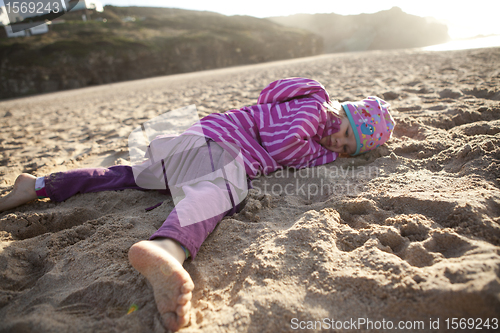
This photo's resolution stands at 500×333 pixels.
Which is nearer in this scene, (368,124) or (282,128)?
(282,128)

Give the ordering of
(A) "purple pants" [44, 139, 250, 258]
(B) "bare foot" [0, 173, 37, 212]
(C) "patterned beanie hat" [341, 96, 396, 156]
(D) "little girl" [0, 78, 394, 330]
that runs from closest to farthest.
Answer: (A) "purple pants" [44, 139, 250, 258] < (D) "little girl" [0, 78, 394, 330] < (B) "bare foot" [0, 173, 37, 212] < (C) "patterned beanie hat" [341, 96, 396, 156]

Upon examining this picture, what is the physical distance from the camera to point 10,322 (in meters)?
0.93

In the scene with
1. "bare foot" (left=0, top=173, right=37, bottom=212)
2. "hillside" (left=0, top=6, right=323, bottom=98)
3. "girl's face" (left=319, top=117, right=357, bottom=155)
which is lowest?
"bare foot" (left=0, top=173, right=37, bottom=212)

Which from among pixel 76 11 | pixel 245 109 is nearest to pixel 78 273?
pixel 245 109

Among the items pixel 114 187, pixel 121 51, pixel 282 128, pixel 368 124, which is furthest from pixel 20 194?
pixel 121 51

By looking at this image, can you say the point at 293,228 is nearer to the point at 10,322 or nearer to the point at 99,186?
the point at 10,322

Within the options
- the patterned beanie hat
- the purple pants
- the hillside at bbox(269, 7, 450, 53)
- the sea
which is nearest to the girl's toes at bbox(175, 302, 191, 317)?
the purple pants

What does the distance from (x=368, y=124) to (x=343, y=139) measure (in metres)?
0.21

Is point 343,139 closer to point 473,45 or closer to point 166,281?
point 166,281

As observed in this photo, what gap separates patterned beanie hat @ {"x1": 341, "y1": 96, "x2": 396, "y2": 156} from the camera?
201 centimetres

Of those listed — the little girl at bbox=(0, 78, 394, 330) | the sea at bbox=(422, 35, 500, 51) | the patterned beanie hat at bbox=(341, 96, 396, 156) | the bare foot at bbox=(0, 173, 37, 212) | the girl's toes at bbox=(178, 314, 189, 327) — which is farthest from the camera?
the sea at bbox=(422, 35, 500, 51)

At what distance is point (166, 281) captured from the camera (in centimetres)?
95

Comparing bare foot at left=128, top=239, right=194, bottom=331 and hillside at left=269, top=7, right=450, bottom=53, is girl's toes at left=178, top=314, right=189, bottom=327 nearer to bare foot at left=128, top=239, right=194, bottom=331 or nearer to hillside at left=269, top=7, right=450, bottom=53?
bare foot at left=128, top=239, right=194, bottom=331

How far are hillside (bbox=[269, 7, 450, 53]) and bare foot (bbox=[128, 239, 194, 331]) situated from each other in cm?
4450
